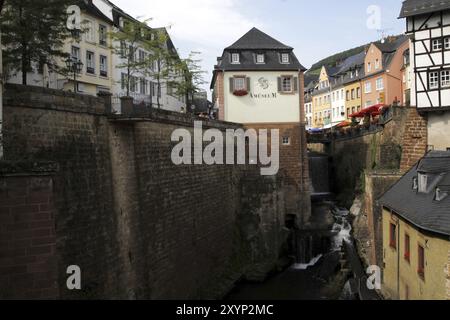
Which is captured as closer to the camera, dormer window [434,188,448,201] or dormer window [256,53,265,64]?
dormer window [434,188,448,201]

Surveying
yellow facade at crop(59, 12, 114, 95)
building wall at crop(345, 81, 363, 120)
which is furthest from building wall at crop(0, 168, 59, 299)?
building wall at crop(345, 81, 363, 120)

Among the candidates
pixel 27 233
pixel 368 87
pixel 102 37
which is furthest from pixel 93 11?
pixel 368 87

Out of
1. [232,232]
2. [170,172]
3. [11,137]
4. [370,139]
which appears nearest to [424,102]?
[370,139]

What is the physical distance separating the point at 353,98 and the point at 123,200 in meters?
42.6

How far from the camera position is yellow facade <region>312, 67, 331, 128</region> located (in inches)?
2414

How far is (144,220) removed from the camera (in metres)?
15.7

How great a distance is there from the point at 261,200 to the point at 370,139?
942cm

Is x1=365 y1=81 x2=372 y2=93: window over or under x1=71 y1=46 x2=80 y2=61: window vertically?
over

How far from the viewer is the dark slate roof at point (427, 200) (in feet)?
38.5

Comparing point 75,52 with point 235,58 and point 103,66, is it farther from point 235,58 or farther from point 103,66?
point 235,58

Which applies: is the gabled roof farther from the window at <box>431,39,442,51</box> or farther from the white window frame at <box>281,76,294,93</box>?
the window at <box>431,39,442,51</box>

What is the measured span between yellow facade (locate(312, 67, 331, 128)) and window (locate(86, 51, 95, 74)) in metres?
37.0

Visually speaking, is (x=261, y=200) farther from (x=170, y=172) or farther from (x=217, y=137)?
(x=170, y=172)

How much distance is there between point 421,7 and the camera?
24.4 m
